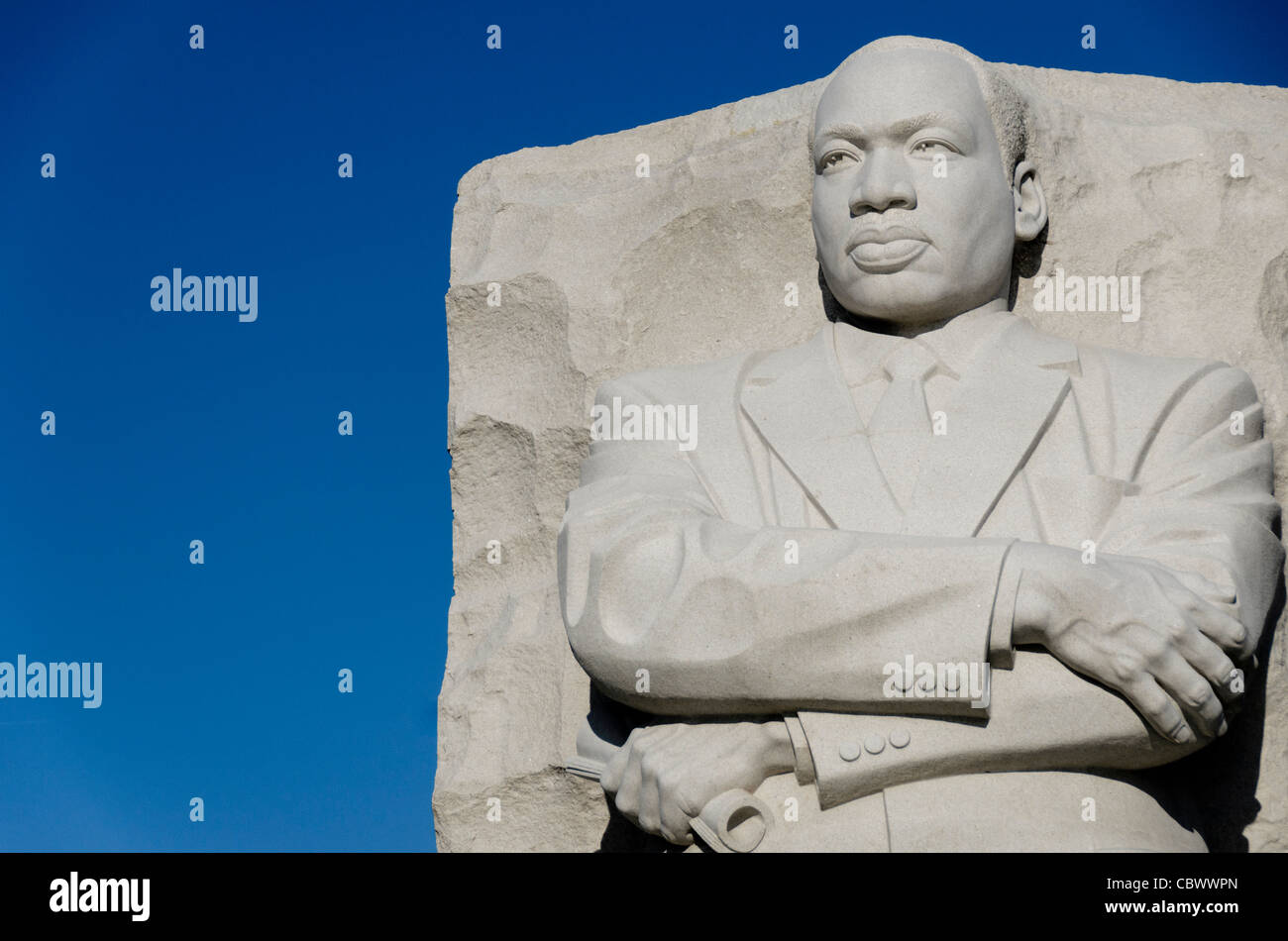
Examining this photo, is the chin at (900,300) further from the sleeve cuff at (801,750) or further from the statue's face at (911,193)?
the sleeve cuff at (801,750)

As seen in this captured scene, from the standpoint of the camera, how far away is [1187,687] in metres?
5.11

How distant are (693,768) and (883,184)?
1847 mm

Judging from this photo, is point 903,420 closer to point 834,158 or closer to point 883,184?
point 883,184

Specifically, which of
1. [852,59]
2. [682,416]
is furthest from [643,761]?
[852,59]

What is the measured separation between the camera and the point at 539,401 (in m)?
7.07

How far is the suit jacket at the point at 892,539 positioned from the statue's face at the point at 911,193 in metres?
0.23

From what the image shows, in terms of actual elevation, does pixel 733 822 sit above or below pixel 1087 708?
below

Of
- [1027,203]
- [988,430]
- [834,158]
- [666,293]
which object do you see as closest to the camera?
[988,430]

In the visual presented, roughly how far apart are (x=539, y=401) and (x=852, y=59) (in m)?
1.66

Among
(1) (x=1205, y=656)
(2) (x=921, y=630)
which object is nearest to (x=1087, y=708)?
(1) (x=1205, y=656)

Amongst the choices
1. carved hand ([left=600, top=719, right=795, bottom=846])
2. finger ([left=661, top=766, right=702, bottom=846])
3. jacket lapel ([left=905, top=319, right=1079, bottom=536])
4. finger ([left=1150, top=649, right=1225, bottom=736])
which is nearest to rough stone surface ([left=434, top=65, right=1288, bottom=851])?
jacket lapel ([left=905, top=319, right=1079, bottom=536])

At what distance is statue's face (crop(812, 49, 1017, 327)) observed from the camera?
5992 millimetres

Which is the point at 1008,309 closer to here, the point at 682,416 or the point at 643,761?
the point at 682,416

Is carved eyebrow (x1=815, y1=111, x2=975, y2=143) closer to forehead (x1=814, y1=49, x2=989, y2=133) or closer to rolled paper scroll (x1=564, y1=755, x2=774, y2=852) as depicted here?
forehead (x1=814, y1=49, x2=989, y2=133)
